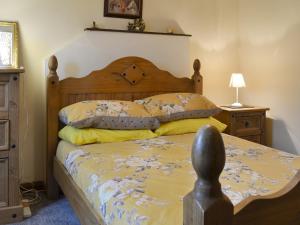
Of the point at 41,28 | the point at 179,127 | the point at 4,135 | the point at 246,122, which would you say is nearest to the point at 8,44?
the point at 41,28

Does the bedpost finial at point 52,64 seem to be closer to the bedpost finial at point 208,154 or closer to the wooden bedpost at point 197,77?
the wooden bedpost at point 197,77

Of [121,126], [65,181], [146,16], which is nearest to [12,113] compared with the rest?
[65,181]

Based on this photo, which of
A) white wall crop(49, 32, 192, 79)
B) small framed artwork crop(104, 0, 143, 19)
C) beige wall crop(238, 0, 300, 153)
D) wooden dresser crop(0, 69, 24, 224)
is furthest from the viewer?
beige wall crop(238, 0, 300, 153)

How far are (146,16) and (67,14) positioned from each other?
749 millimetres

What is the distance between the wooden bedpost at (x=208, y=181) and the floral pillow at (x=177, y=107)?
6.23 feet

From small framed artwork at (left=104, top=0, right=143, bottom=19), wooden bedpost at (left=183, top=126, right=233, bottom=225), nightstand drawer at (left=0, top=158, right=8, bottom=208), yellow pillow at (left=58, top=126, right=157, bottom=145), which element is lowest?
nightstand drawer at (left=0, top=158, right=8, bottom=208)

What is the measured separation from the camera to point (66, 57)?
9.61 feet

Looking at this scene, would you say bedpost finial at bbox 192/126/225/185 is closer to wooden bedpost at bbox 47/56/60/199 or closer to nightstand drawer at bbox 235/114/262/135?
wooden bedpost at bbox 47/56/60/199

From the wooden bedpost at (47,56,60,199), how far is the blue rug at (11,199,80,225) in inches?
6.7

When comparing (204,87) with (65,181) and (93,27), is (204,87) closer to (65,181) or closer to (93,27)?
(93,27)

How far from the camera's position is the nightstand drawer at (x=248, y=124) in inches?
129

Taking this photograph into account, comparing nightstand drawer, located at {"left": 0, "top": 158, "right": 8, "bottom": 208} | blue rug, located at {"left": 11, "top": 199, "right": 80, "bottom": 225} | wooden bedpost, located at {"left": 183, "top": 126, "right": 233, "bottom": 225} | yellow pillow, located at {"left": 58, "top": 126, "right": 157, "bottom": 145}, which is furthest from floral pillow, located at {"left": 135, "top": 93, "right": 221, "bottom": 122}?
wooden bedpost, located at {"left": 183, "top": 126, "right": 233, "bottom": 225}

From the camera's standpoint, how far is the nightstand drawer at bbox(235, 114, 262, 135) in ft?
10.8

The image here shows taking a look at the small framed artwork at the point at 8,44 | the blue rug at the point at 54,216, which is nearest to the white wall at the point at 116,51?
the small framed artwork at the point at 8,44
